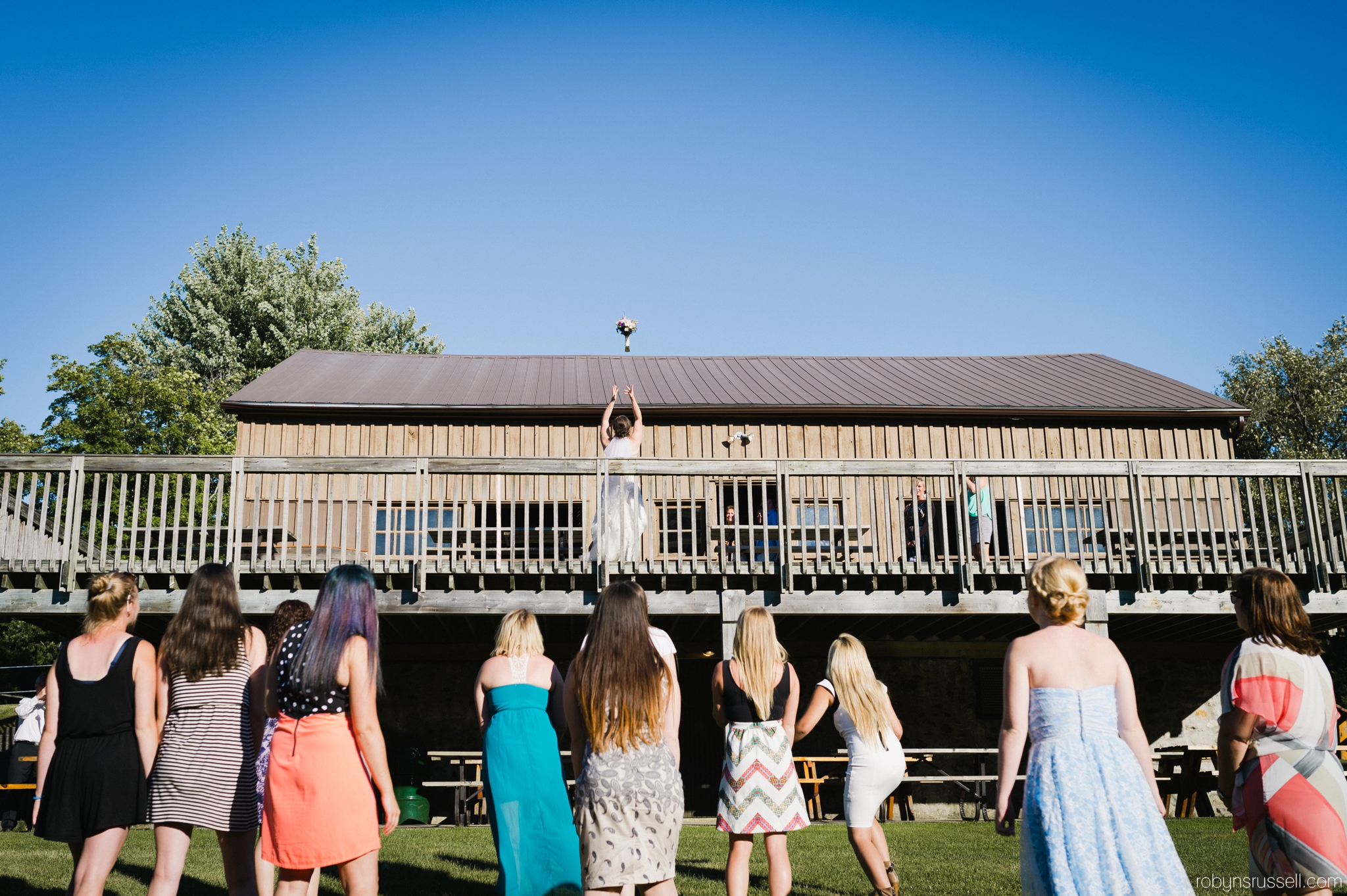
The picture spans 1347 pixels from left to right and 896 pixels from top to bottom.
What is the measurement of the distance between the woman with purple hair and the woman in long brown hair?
0.77 m

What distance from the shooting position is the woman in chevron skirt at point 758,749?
4.86 m

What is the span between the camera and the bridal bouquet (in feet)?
79.5

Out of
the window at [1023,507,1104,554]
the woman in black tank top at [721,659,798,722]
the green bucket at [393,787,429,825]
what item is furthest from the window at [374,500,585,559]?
the window at [1023,507,1104,554]

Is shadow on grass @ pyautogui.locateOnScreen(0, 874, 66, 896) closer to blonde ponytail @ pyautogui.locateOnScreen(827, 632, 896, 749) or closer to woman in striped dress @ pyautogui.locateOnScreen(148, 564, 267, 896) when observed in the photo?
woman in striped dress @ pyautogui.locateOnScreen(148, 564, 267, 896)

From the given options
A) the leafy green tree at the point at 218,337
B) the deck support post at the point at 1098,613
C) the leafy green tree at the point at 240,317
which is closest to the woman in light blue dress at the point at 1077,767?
the deck support post at the point at 1098,613

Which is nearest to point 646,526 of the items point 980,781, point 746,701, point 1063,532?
point 1063,532

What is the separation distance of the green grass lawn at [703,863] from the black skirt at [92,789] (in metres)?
2.12

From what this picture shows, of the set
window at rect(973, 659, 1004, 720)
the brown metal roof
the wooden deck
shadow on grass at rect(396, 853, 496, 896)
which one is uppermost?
the brown metal roof

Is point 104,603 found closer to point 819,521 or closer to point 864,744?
point 864,744

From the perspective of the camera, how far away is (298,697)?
3611mm

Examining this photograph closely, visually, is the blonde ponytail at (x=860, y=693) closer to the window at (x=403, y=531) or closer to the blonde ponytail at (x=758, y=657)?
the blonde ponytail at (x=758, y=657)

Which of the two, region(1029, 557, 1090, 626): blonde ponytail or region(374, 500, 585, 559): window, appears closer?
region(1029, 557, 1090, 626): blonde ponytail

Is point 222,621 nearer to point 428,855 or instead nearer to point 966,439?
point 428,855

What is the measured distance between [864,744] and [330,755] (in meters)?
Answer: 3.27
